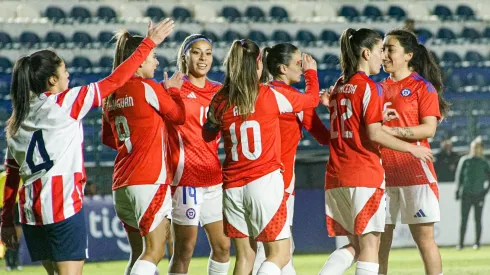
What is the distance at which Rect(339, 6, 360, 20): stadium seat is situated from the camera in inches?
762

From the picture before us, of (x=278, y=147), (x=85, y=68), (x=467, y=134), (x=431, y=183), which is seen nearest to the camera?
(x=278, y=147)

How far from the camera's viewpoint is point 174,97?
6367 mm

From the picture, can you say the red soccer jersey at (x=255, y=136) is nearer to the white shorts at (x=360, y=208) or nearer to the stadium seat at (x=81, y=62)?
the white shorts at (x=360, y=208)

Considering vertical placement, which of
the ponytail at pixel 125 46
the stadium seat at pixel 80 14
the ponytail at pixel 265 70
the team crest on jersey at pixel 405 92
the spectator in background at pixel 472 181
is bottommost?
the spectator in background at pixel 472 181

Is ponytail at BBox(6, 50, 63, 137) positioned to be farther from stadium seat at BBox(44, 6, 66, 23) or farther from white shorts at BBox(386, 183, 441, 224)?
stadium seat at BBox(44, 6, 66, 23)

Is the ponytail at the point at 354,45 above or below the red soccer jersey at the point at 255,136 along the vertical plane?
→ above

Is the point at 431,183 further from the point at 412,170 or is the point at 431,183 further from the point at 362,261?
the point at 362,261

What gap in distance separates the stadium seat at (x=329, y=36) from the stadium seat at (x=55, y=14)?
5.14 meters

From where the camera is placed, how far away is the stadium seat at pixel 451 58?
60.2ft

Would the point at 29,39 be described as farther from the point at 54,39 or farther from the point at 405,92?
the point at 405,92

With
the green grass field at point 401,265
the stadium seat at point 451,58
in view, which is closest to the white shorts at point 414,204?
the green grass field at point 401,265

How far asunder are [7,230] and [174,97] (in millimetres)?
1543

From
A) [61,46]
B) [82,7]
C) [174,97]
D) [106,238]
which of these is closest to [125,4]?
[82,7]

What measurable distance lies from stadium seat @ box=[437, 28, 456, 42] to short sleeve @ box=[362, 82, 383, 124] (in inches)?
533
